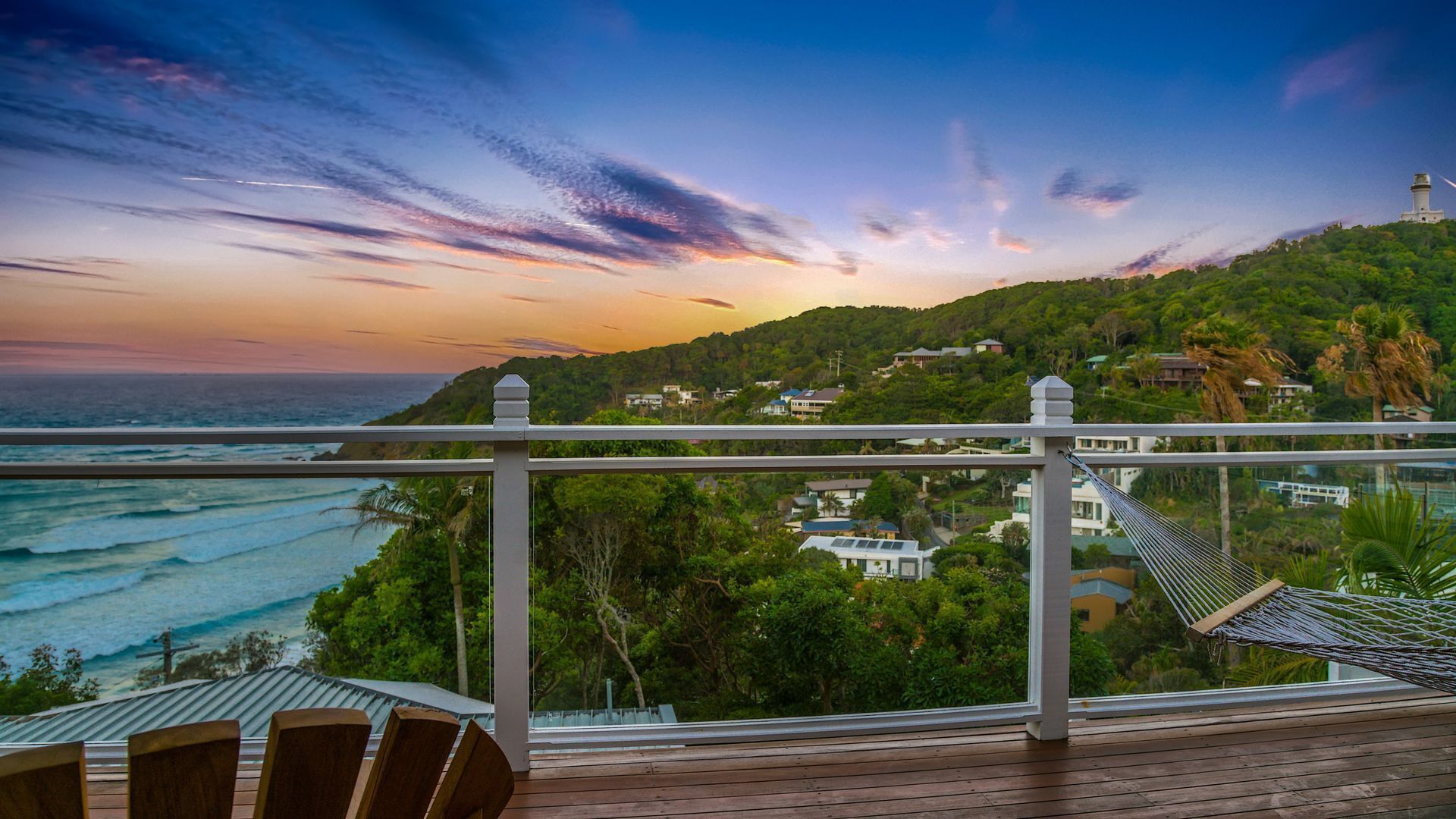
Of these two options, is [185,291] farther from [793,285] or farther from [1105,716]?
[1105,716]

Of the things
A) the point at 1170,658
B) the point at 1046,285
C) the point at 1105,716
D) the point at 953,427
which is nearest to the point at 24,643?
the point at 953,427

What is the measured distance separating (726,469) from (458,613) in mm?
1018

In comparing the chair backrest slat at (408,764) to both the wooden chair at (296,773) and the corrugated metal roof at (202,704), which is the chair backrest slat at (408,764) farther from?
the corrugated metal roof at (202,704)

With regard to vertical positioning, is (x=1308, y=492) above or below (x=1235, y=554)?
above

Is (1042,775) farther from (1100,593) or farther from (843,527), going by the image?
(843,527)

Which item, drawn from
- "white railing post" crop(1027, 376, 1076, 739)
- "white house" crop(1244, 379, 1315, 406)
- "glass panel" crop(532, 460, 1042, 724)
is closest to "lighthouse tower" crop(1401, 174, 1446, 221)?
"white house" crop(1244, 379, 1315, 406)

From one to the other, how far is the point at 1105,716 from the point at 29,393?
9.79 meters

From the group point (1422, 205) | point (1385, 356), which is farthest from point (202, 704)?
point (1422, 205)

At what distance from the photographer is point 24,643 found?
8.22 ft

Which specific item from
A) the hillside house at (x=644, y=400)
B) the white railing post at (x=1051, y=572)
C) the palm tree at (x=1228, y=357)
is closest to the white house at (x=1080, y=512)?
the white railing post at (x=1051, y=572)

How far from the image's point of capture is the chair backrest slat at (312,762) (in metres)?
0.50

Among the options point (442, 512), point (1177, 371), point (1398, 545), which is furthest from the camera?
point (1177, 371)

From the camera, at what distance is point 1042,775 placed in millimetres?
2480

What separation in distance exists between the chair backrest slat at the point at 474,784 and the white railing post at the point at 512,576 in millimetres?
1973
